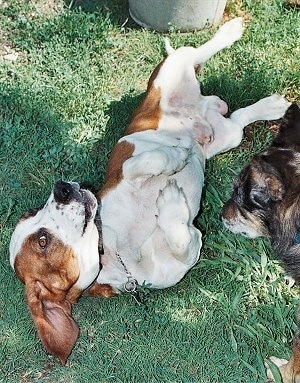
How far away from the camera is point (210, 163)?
551 centimetres

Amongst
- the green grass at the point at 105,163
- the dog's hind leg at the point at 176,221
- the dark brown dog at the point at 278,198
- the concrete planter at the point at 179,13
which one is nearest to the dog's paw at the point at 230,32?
the green grass at the point at 105,163

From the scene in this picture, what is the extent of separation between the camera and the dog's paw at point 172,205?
15.4 feet

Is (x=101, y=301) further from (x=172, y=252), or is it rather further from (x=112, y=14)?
(x=112, y=14)

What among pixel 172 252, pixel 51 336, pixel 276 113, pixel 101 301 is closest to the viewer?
pixel 51 336

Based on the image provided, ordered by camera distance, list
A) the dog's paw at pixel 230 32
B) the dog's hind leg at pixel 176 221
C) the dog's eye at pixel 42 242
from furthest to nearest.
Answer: the dog's paw at pixel 230 32, the dog's hind leg at pixel 176 221, the dog's eye at pixel 42 242

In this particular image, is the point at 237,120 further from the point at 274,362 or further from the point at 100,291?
the point at 274,362

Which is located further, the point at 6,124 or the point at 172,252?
the point at 6,124

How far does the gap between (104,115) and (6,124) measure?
0.82m

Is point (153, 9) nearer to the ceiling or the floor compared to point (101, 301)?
nearer to the ceiling

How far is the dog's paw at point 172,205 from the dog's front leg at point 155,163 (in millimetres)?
154

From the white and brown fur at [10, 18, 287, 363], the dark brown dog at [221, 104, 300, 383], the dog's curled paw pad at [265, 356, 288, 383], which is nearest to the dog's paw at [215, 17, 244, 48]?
the white and brown fur at [10, 18, 287, 363]

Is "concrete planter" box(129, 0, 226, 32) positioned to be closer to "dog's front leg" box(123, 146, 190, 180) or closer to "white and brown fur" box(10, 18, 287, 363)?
"white and brown fur" box(10, 18, 287, 363)

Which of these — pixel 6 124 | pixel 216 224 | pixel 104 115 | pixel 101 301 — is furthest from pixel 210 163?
pixel 6 124

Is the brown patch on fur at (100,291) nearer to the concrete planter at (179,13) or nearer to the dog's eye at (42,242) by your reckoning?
the dog's eye at (42,242)
